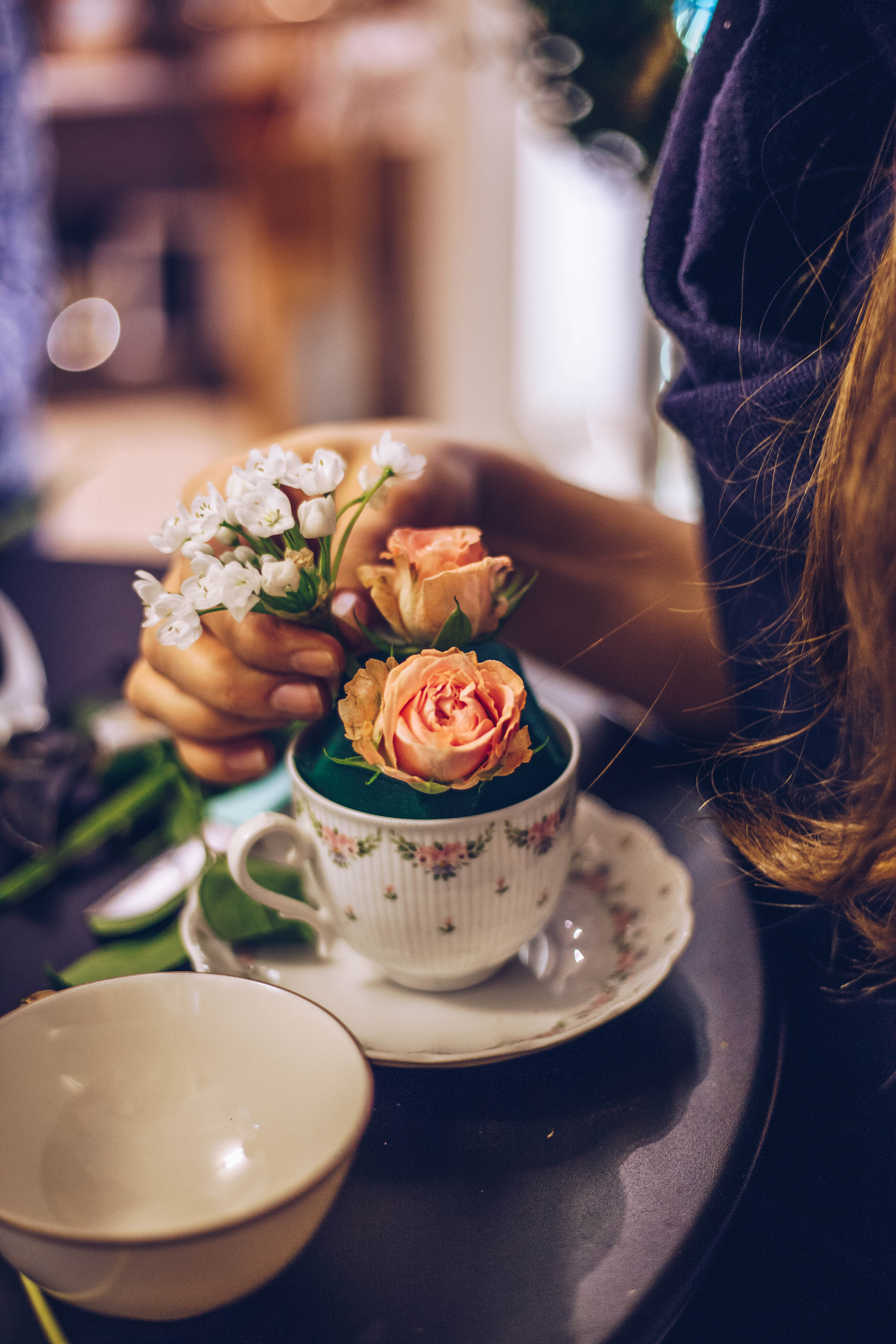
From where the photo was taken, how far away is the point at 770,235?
0.47 metres

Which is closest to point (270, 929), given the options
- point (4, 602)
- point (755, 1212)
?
point (755, 1212)

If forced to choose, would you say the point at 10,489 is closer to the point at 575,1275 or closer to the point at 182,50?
the point at 575,1275

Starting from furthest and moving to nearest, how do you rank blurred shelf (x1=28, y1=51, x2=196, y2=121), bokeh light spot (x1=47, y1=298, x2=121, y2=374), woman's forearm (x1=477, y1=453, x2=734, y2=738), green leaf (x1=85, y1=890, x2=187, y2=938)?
bokeh light spot (x1=47, y1=298, x2=121, y2=374) < blurred shelf (x1=28, y1=51, x2=196, y2=121) < woman's forearm (x1=477, y1=453, x2=734, y2=738) < green leaf (x1=85, y1=890, x2=187, y2=938)

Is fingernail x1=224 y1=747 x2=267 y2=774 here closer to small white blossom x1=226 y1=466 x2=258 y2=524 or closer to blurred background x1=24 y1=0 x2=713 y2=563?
small white blossom x1=226 y1=466 x2=258 y2=524

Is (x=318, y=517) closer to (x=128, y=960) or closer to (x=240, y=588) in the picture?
(x=240, y=588)

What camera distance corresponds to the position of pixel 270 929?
1.48 feet

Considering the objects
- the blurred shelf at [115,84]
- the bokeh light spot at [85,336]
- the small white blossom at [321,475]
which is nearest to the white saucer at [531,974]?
the small white blossom at [321,475]

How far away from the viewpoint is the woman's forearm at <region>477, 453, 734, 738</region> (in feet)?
2.35

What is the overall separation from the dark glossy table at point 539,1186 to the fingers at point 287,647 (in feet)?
0.59

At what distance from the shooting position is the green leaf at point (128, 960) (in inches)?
17.5

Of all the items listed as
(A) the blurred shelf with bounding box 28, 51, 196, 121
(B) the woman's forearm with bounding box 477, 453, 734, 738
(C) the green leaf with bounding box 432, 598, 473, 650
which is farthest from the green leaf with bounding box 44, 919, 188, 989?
(A) the blurred shelf with bounding box 28, 51, 196, 121

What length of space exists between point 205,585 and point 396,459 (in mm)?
97

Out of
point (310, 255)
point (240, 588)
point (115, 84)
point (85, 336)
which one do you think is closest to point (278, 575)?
point (240, 588)

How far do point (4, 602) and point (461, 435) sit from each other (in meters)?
0.39
